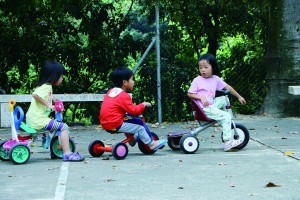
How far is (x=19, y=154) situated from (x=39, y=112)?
57cm

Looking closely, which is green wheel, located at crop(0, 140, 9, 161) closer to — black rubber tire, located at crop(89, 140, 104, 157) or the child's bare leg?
the child's bare leg

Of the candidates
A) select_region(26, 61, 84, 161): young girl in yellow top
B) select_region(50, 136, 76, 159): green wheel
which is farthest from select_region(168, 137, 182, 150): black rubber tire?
select_region(26, 61, 84, 161): young girl in yellow top

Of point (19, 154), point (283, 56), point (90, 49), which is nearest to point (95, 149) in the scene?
point (19, 154)

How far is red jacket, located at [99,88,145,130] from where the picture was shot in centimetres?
819

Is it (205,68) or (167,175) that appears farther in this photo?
(205,68)

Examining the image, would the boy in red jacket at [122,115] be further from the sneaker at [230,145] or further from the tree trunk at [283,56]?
the tree trunk at [283,56]

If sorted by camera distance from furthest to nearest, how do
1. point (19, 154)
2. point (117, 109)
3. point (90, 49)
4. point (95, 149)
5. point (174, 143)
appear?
point (90, 49)
point (174, 143)
point (95, 149)
point (117, 109)
point (19, 154)

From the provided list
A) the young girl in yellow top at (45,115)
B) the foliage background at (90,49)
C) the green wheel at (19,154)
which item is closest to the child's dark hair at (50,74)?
the young girl in yellow top at (45,115)

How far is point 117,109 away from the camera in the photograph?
8.25 meters

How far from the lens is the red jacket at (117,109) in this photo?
322 inches

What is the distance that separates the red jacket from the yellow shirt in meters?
0.74

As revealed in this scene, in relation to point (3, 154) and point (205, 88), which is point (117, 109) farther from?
point (3, 154)

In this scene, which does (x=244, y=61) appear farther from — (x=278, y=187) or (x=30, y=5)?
(x=278, y=187)

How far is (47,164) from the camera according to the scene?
7.72 metres
